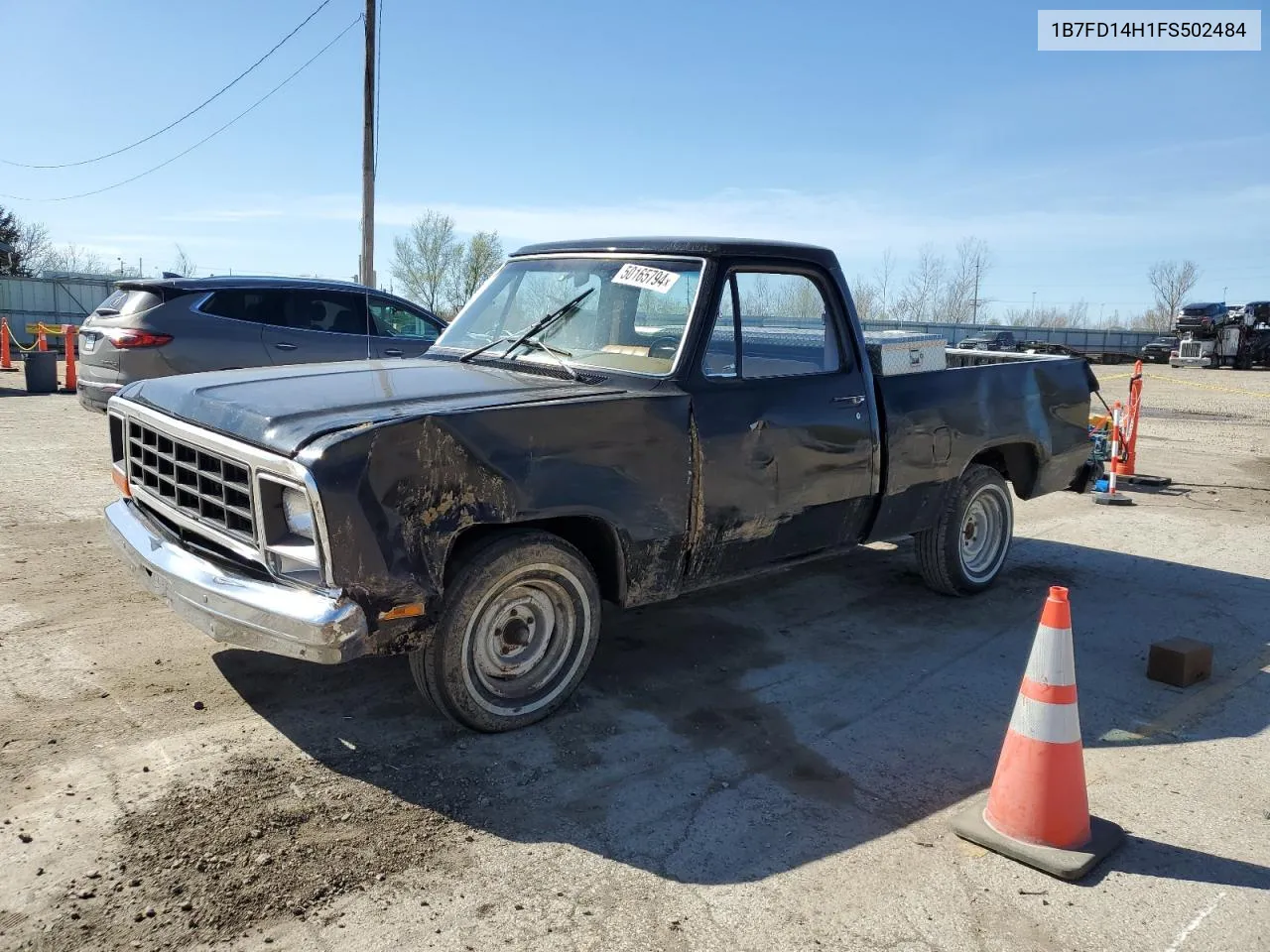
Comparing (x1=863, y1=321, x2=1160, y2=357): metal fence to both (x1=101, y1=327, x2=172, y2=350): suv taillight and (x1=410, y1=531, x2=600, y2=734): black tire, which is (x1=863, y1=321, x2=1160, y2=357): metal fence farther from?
(x1=410, y1=531, x2=600, y2=734): black tire

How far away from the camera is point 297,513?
134 inches

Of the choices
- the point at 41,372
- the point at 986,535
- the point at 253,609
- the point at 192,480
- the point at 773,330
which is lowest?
the point at 986,535

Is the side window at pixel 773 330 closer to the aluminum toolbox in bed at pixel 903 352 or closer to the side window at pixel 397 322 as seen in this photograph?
the aluminum toolbox in bed at pixel 903 352

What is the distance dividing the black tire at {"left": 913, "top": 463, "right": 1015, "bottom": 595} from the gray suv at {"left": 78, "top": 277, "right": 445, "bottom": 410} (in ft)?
17.0

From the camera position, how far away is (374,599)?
10.7 feet

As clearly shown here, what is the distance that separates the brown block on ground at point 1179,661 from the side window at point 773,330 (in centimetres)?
211

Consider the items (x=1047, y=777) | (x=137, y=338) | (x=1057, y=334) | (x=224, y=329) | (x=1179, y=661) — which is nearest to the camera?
(x=1047, y=777)

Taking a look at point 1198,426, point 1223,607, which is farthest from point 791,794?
point 1198,426

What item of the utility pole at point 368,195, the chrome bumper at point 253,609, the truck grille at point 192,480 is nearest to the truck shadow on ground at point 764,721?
the chrome bumper at point 253,609

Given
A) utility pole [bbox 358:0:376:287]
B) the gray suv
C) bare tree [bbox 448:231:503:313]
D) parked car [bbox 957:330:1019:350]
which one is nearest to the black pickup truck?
the gray suv

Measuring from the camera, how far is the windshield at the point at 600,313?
4.41 meters

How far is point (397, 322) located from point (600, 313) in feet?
19.2

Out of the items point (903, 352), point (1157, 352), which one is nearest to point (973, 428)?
point (903, 352)

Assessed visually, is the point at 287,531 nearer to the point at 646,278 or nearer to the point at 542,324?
the point at 542,324
